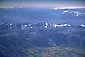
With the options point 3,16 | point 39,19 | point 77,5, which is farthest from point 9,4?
point 77,5

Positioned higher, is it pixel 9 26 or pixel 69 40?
pixel 9 26

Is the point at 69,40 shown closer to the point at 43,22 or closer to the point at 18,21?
the point at 43,22

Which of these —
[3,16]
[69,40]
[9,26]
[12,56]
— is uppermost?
[3,16]

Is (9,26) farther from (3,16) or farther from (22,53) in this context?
(22,53)

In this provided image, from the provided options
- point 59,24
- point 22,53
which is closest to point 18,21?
point 22,53

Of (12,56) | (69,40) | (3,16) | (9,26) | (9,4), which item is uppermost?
(9,4)

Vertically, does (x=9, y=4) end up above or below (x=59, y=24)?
above
